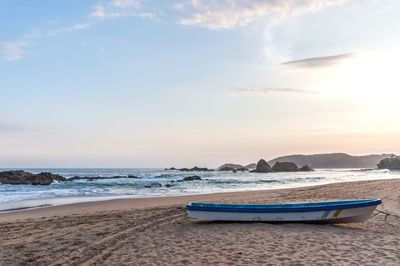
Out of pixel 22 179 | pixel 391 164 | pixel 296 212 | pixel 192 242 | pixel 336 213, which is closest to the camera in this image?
pixel 192 242

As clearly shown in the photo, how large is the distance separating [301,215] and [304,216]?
0.10 meters

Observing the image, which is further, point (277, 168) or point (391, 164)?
point (391, 164)

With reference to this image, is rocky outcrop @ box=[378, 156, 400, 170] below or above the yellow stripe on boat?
above

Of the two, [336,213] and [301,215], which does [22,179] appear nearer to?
[301,215]

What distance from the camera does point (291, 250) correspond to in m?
7.07

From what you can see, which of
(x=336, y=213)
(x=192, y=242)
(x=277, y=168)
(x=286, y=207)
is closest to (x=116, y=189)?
(x=286, y=207)

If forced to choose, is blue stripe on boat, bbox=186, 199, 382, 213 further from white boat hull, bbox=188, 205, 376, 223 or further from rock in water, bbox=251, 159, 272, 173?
rock in water, bbox=251, 159, 272, 173

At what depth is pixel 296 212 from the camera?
32.2 ft

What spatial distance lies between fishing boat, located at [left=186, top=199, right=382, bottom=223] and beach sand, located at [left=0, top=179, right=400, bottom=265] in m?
0.21

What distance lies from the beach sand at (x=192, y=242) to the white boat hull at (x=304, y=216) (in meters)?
0.18

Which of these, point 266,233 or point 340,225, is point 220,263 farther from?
point 340,225

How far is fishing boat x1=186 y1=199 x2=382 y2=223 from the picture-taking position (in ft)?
31.5

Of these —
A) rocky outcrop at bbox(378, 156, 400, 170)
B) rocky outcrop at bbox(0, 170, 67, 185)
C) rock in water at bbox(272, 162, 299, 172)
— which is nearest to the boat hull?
rocky outcrop at bbox(0, 170, 67, 185)

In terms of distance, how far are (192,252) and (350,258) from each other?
3307 millimetres
